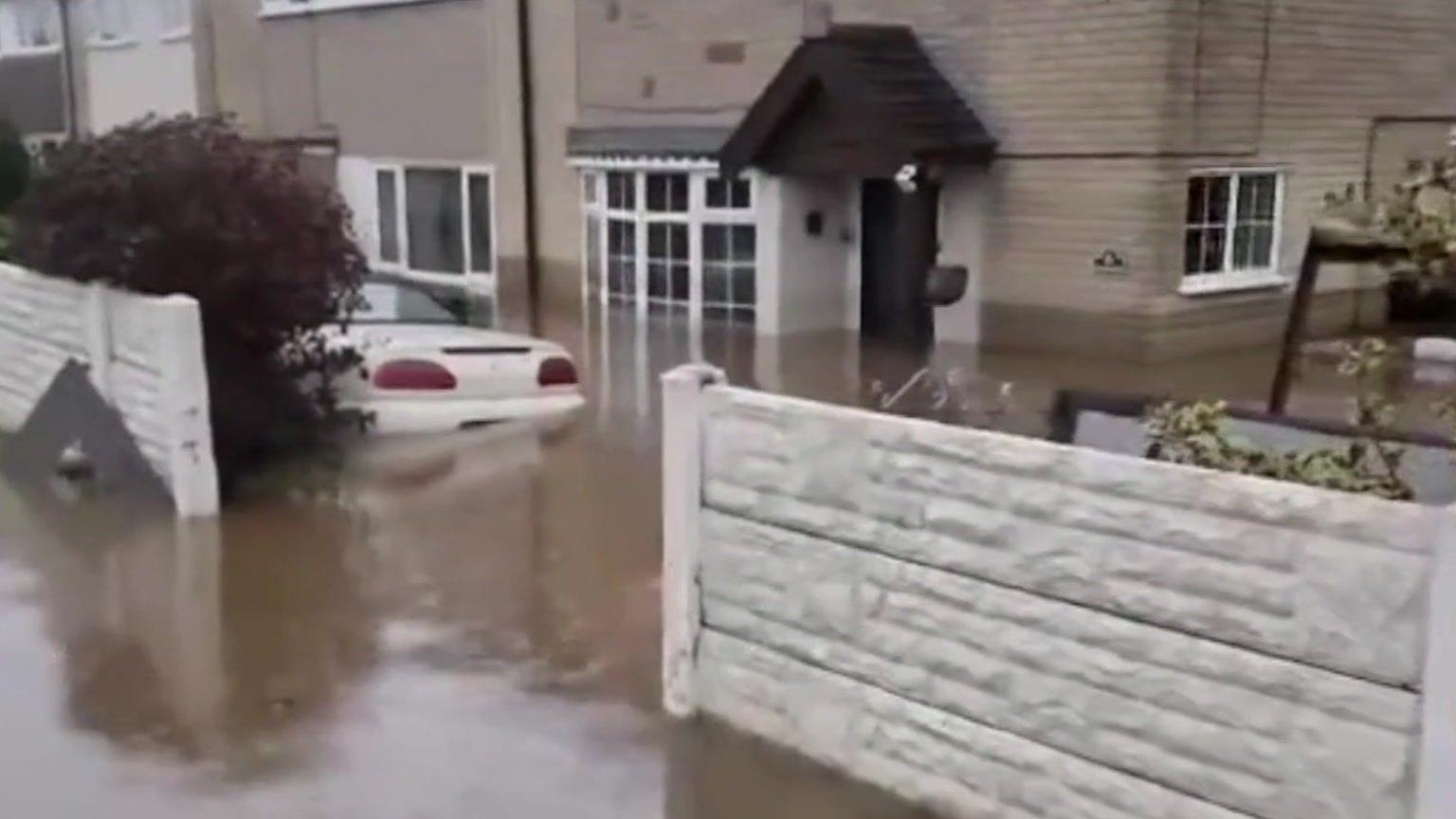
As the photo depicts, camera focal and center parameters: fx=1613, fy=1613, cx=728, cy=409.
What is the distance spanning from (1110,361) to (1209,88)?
9.29ft

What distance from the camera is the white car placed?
11883 mm

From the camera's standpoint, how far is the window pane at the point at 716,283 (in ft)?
64.3

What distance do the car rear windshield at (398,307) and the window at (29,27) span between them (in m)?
22.0

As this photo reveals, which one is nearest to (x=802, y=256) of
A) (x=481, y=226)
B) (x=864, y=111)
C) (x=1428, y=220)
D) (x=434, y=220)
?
(x=864, y=111)

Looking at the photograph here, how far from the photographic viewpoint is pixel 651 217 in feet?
66.8

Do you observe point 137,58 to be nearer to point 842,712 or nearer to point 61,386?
point 61,386

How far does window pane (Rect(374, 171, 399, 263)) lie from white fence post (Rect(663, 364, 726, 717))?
779 inches

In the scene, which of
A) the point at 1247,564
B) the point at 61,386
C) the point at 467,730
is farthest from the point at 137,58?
the point at 1247,564

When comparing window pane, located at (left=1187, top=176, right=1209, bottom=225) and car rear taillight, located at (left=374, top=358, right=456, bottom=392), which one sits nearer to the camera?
car rear taillight, located at (left=374, top=358, right=456, bottom=392)

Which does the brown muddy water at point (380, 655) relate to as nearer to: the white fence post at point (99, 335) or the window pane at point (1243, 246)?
the white fence post at point (99, 335)

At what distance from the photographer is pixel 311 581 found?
859 cm

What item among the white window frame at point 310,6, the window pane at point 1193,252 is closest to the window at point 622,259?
the white window frame at point 310,6

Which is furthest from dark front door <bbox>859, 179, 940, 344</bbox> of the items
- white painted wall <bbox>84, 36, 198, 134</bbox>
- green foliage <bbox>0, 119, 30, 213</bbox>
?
green foliage <bbox>0, 119, 30, 213</bbox>

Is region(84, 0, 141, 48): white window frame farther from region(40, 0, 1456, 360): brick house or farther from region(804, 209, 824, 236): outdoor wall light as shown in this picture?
region(804, 209, 824, 236): outdoor wall light
